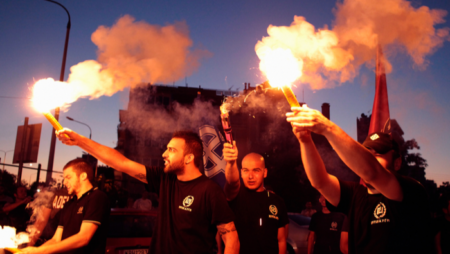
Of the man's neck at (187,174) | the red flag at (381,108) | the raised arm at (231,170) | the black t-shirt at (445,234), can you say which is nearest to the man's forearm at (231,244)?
the man's neck at (187,174)

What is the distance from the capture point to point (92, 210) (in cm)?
406

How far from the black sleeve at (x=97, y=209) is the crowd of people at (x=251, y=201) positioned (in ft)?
0.04

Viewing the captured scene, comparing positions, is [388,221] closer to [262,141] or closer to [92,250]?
[92,250]

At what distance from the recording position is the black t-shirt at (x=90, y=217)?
158 inches

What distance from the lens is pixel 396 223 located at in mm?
2514

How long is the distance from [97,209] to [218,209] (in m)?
1.77

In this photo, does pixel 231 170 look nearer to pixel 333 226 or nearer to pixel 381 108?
pixel 333 226

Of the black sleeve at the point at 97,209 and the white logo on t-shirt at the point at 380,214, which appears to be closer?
the white logo on t-shirt at the point at 380,214

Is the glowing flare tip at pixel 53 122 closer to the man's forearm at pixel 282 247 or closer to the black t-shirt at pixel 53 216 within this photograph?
the black t-shirt at pixel 53 216

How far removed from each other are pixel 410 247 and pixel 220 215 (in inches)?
65.8

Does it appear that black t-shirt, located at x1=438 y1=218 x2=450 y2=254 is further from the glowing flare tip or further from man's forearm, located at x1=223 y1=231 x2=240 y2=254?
the glowing flare tip

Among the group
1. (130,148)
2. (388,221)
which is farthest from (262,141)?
(388,221)

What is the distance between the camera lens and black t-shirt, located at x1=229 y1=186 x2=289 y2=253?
170 inches

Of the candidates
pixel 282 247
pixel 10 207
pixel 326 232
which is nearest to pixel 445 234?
pixel 326 232
